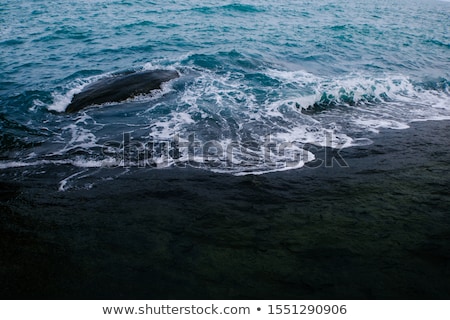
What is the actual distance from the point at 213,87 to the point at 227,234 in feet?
26.4

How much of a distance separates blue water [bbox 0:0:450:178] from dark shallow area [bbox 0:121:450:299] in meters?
0.97

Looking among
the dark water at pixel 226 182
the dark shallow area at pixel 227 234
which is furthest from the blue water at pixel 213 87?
the dark shallow area at pixel 227 234

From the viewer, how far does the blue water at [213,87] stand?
22.4 feet

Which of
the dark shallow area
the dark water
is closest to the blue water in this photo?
the dark water

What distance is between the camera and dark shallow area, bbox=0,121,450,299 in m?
3.33

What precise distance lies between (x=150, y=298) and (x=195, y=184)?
2341mm

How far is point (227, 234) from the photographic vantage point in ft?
13.3

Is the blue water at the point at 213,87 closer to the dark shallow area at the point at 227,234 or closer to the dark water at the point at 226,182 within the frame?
the dark water at the point at 226,182

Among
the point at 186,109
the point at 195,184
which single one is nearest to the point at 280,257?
the point at 195,184

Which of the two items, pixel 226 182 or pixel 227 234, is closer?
pixel 227 234

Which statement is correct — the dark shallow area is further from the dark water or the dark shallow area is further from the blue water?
the blue water

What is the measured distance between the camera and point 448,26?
28062 mm

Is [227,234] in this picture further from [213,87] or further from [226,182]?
[213,87]

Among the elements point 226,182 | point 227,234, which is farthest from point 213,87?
point 227,234
